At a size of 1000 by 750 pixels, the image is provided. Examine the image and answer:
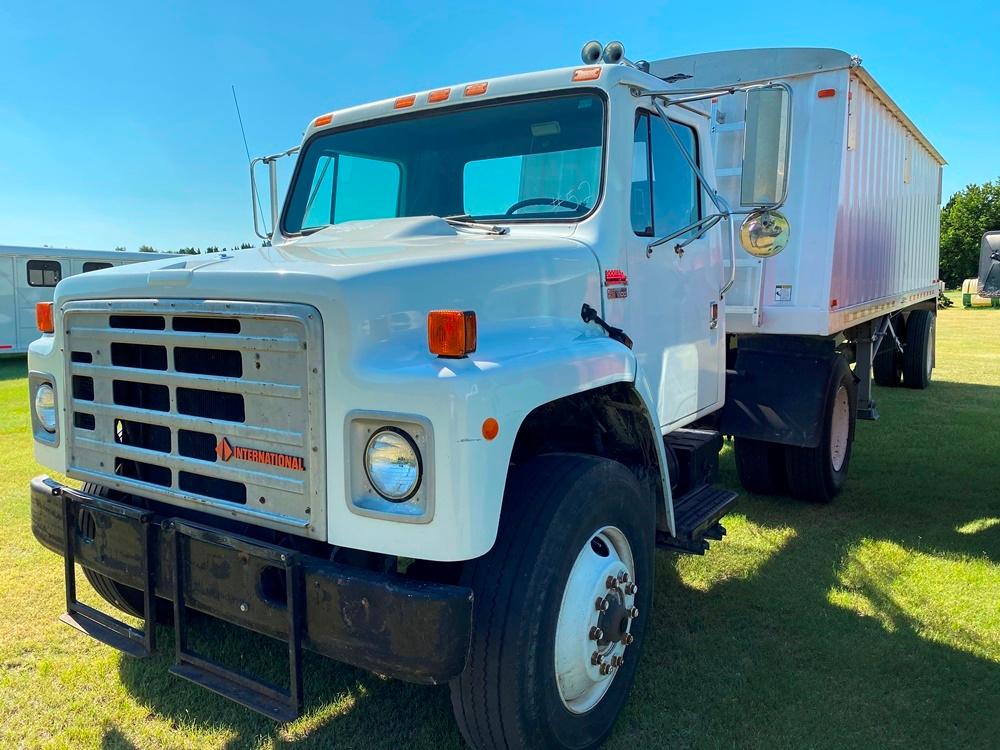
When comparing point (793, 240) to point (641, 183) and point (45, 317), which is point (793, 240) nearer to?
point (641, 183)

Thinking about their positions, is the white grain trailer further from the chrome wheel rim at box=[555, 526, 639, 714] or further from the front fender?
the front fender

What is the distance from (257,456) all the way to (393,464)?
50 centimetres

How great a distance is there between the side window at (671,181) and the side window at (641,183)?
0.05 meters

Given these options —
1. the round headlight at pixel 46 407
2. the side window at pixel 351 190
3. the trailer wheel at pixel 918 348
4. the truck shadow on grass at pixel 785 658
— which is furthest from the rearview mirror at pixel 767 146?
the trailer wheel at pixel 918 348

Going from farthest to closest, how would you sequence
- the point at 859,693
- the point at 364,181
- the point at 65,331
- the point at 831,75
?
1. the point at 831,75
2. the point at 364,181
3. the point at 859,693
4. the point at 65,331

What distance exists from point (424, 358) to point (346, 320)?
0.25 meters

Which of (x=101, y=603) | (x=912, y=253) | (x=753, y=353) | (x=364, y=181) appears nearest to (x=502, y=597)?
(x=364, y=181)

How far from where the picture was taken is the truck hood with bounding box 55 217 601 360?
233 centimetres

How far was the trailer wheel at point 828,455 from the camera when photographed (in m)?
5.56

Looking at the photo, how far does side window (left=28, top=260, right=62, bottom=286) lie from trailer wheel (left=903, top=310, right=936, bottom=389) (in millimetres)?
17238

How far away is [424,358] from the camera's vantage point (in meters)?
2.33

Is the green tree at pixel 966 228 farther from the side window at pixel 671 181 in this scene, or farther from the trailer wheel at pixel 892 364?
the side window at pixel 671 181

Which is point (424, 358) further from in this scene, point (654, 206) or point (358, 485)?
point (654, 206)

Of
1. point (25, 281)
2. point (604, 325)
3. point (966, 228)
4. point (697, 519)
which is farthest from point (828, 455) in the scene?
point (966, 228)
